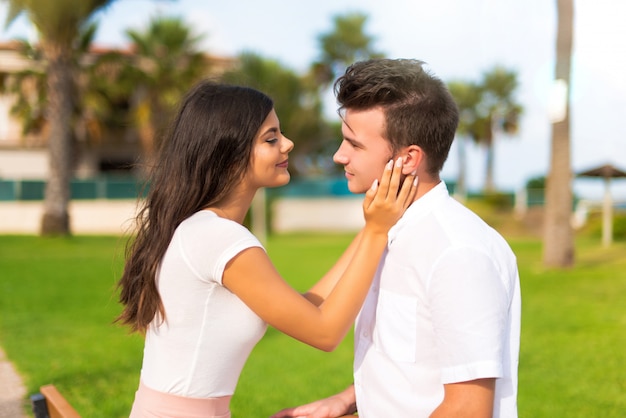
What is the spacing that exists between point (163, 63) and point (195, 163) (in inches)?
1295

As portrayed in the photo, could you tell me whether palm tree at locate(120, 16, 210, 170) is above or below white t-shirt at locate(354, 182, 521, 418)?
above

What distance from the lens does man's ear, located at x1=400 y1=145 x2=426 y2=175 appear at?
7.73ft

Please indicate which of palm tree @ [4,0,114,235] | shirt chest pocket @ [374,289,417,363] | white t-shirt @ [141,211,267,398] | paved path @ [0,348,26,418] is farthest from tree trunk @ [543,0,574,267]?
palm tree @ [4,0,114,235]

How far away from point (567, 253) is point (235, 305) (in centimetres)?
1437

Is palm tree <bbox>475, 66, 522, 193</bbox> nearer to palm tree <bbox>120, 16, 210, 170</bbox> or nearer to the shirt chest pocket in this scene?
palm tree <bbox>120, 16, 210, 170</bbox>

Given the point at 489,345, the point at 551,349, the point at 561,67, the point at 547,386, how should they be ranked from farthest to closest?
the point at 561,67, the point at 551,349, the point at 547,386, the point at 489,345

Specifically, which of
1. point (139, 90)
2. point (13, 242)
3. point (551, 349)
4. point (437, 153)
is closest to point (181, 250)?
point (437, 153)

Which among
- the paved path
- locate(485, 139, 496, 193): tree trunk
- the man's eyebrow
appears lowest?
locate(485, 139, 496, 193): tree trunk

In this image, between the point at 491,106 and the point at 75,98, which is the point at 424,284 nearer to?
the point at 75,98

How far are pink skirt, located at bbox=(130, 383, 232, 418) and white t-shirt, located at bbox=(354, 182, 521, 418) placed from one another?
50cm

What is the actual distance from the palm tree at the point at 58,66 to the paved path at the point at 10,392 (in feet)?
55.5

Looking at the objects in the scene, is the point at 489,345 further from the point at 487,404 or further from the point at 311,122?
the point at 311,122

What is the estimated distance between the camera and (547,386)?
6648 mm

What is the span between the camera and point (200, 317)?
2.41 metres
